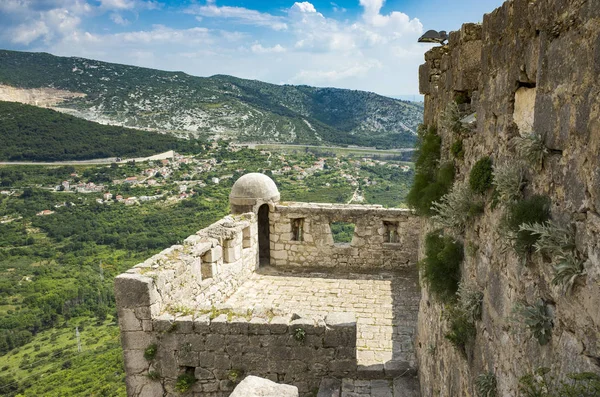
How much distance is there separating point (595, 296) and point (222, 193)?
42331 mm

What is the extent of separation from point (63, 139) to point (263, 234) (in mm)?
58024

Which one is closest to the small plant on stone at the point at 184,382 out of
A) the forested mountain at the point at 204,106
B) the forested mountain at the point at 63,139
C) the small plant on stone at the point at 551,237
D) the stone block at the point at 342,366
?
the stone block at the point at 342,366

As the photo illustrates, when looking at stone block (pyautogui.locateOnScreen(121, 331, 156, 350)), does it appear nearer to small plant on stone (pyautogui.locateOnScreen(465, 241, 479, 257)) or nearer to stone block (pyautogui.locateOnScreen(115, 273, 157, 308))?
stone block (pyautogui.locateOnScreen(115, 273, 157, 308))

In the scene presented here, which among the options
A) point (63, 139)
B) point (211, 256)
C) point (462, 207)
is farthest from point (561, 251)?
point (63, 139)

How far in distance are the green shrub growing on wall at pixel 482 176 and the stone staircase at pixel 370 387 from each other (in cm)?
367

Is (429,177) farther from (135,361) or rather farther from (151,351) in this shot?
(135,361)

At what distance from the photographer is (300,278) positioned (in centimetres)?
1038

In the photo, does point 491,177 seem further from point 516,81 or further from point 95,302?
point 95,302

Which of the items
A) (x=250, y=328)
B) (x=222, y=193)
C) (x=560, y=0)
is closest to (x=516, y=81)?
(x=560, y=0)

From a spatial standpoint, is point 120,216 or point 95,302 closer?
point 95,302

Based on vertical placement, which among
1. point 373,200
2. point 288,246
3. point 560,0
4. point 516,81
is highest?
point 560,0

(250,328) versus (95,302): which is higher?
(250,328)

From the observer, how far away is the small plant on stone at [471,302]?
3312 mm

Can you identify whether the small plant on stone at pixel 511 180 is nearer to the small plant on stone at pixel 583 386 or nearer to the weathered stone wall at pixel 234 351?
the small plant on stone at pixel 583 386
